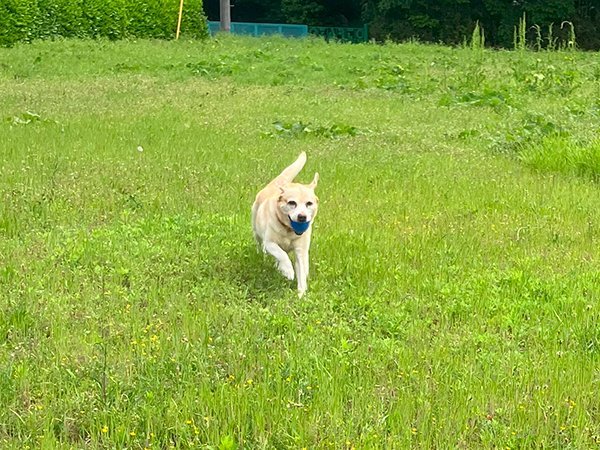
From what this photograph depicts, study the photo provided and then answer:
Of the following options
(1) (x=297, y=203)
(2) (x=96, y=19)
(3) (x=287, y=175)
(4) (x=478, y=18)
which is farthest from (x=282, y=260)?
(4) (x=478, y=18)

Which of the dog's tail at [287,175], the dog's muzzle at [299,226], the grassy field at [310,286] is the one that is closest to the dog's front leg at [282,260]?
the grassy field at [310,286]

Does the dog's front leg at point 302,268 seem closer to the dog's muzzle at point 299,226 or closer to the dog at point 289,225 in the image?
the dog at point 289,225

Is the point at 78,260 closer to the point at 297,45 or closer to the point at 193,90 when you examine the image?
the point at 193,90

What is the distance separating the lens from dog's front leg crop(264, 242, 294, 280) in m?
5.61

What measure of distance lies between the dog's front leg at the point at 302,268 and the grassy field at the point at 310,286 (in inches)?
3.7

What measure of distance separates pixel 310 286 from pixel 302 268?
14 centimetres

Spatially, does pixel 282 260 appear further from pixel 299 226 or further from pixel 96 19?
pixel 96 19

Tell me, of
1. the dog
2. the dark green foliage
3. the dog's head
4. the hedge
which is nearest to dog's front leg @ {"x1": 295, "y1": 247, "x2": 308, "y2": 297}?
the dog

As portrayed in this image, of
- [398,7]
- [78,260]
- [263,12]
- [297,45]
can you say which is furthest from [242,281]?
[263,12]

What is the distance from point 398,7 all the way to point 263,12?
13.5 m

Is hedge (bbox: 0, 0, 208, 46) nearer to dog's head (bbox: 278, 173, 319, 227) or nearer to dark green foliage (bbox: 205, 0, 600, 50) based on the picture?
dark green foliage (bbox: 205, 0, 600, 50)

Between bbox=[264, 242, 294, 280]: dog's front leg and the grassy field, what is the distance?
0.11 metres

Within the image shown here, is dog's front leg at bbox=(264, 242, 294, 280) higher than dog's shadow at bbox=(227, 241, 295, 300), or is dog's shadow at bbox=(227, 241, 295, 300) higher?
dog's front leg at bbox=(264, 242, 294, 280)

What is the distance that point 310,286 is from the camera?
5598 mm
